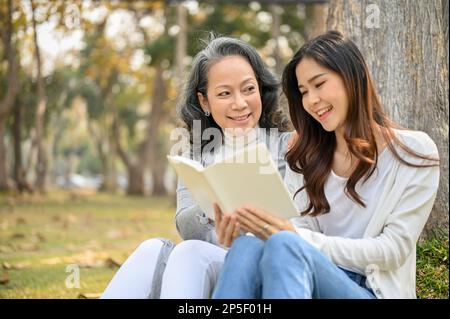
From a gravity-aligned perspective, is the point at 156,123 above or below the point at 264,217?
below

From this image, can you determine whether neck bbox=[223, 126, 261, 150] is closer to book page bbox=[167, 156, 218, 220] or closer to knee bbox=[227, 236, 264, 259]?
book page bbox=[167, 156, 218, 220]

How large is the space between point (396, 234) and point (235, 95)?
3.61 feet

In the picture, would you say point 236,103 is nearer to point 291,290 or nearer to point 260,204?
point 260,204

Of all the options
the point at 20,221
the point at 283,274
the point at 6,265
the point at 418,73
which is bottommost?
the point at 20,221

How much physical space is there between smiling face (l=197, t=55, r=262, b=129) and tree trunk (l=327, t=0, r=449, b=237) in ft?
2.98

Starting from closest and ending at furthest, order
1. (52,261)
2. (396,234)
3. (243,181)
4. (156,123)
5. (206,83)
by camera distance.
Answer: (243,181) < (396,234) < (206,83) < (52,261) < (156,123)

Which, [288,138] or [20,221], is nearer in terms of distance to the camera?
[288,138]

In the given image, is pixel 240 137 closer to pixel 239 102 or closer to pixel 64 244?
pixel 239 102

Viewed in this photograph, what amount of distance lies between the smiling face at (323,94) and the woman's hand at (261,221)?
19.4 inches

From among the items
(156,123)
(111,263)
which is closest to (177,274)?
(111,263)

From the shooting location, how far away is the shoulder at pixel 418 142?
8.22 feet

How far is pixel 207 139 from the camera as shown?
3.38m

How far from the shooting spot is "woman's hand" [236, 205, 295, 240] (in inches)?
95.7

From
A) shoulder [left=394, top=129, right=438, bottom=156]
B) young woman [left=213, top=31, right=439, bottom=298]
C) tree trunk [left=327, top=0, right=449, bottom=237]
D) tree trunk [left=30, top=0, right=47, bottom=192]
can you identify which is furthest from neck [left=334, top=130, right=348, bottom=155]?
tree trunk [left=30, top=0, right=47, bottom=192]
